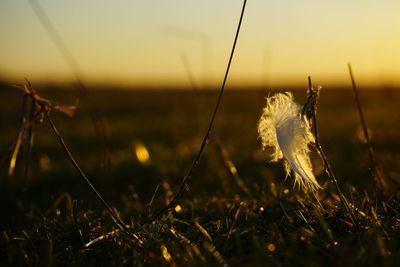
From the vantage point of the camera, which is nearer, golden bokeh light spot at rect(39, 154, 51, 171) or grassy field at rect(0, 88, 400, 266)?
grassy field at rect(0, 88, 400, 266)

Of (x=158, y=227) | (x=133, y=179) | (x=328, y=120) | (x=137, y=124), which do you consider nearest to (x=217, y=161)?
(x=133, y=179)

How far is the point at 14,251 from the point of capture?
1966mm

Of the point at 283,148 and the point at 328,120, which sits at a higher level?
the point at 283,148

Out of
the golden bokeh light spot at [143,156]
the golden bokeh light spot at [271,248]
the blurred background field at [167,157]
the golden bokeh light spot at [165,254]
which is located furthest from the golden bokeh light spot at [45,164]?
the golden bokeh light spot at [271,248]

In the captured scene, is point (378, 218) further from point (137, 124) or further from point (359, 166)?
point (137, 124)

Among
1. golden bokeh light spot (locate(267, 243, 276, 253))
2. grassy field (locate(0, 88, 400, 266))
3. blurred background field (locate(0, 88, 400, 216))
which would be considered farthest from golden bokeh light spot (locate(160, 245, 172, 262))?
blurred background field (locate(0, 88, 400, 216))

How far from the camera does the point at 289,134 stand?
79.2 inches

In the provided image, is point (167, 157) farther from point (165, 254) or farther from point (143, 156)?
point (165, 254)

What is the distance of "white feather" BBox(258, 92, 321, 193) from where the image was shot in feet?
6.60

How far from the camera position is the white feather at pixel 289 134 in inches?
79.2

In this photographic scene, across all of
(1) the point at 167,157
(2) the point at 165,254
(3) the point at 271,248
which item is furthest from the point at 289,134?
(1) the point at 167,157

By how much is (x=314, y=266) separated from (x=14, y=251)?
113 centimetres

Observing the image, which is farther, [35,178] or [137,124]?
[137,124]

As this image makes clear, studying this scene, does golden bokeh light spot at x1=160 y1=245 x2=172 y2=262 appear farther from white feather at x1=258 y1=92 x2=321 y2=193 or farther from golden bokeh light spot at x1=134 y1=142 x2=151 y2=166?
golden bokeh light spot at x1=134 y1=142 x2=151 y2=166
